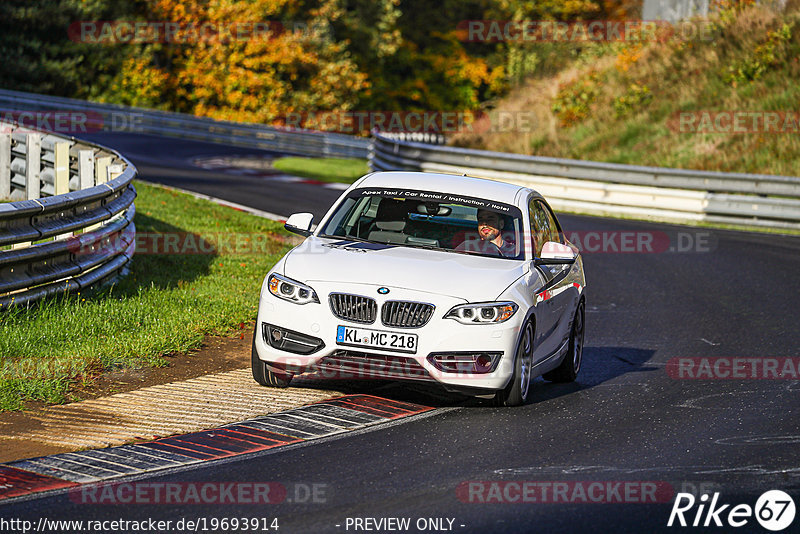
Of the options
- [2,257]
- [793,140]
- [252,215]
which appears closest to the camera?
[2,257]

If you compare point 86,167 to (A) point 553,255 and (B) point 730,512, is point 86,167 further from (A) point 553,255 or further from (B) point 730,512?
(B) point 730,512

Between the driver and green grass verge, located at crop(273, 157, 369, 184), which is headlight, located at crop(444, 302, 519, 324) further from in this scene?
green grass verge, located at crop(273, 157, 369, 184)

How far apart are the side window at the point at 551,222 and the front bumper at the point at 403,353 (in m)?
2.31

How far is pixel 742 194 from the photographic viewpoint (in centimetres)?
2569

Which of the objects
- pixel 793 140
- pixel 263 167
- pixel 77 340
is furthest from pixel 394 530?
pixel 263 167

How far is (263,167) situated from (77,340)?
2390 centimetres

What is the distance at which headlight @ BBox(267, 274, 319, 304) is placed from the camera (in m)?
8.70

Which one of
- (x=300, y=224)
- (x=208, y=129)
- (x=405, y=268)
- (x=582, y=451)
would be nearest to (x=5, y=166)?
(x=300, y=224)

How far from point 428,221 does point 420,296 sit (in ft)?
5.18

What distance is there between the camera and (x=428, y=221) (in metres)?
10.0

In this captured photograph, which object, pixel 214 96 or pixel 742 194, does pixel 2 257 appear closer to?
pixel 742 194

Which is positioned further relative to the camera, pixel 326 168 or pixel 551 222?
pixel 326 168

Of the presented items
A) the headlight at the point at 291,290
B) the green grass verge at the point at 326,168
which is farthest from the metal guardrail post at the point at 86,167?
the green grass verge at the point at 326,168

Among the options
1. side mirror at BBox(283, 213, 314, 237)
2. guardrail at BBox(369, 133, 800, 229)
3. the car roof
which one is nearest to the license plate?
side mirror at BBox(283, 213, 314, 237)
